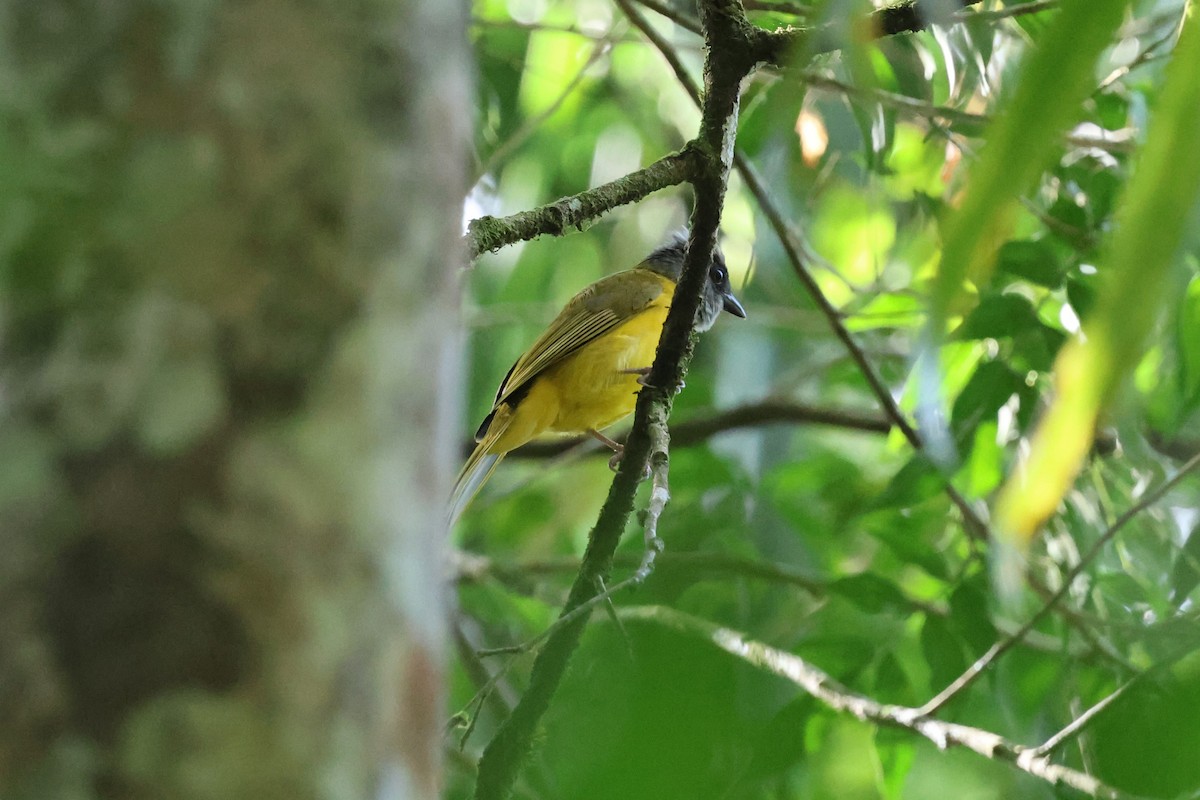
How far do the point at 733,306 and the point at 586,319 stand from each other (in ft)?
2.72

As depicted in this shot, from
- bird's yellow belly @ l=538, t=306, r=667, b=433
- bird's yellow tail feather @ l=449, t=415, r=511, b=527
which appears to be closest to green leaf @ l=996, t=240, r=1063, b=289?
bird's yellow belly @ l=538, t=306, r=667, b=433

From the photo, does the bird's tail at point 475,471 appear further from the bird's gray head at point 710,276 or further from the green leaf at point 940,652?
the green leaf at point 940,652

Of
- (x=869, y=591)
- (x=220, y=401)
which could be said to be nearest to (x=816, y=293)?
(x=869, y=591)

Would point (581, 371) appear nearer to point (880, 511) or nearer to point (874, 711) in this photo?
point (880, 511)

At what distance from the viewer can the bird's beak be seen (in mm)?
5453

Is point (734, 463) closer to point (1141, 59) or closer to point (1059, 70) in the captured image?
point (1141, 59)

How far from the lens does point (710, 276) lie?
4.94m

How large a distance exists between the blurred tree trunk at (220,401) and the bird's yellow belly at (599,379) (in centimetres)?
412

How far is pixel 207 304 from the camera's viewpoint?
77 centimetres

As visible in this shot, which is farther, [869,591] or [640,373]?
[640,373]

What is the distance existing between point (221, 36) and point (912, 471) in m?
2.80

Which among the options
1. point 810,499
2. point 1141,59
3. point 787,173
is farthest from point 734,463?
point 1141,59

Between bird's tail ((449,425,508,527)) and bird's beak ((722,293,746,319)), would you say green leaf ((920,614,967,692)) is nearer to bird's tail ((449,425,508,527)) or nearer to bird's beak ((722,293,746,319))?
bird's tail ((449,425,508,527))

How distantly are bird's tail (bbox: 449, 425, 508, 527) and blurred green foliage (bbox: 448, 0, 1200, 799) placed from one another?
0.30 m
